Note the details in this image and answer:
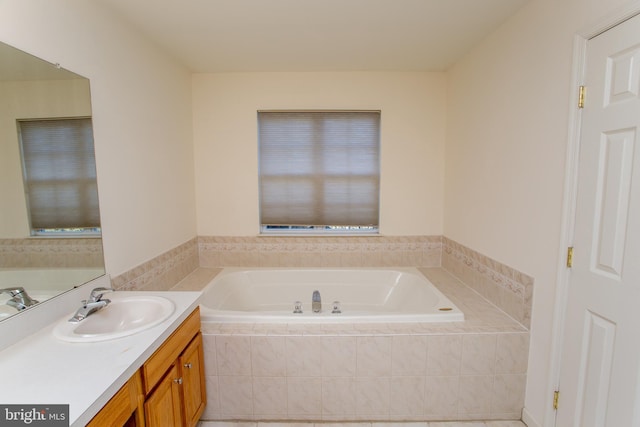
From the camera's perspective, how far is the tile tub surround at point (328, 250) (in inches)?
111

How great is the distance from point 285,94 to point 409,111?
1221 millimetres

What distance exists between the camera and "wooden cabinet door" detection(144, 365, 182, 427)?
1102 millimetres

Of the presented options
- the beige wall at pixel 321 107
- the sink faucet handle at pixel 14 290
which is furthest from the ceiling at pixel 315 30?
the sink faucet handle at pixel 14 290

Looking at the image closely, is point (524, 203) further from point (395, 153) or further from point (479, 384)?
point (395, 153)

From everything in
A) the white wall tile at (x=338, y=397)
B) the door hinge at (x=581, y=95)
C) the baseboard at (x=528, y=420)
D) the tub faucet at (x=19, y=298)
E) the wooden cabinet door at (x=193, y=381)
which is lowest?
the baseboard at (x=528, y=420)

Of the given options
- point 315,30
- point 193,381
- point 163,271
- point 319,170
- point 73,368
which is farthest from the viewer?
point 319,170

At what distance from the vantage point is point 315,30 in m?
1.92

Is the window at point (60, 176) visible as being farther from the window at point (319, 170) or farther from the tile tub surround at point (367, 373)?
the window at point (319, 170)

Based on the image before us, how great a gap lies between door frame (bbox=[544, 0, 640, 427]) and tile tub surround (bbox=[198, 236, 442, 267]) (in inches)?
54.9

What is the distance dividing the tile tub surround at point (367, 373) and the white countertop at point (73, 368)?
0.68 m

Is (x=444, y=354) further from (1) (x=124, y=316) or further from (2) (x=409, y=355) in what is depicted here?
(1) (x=124, y=316)

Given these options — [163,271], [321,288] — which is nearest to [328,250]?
[321,288]

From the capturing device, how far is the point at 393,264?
2.84m

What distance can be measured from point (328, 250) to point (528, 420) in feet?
6.09
